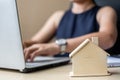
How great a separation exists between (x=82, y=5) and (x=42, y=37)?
384 mm

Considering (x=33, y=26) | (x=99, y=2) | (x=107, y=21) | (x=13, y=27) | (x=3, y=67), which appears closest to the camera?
(x=13, y=27)

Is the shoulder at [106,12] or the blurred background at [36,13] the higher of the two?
the shoulder at [106,12]

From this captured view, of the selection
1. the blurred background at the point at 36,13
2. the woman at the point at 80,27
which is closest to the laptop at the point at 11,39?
the woman at the point at 80,27

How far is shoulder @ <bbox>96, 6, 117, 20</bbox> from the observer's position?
1.69m

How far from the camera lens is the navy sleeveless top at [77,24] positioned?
180 centimetres

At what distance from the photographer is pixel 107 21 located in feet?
5.38

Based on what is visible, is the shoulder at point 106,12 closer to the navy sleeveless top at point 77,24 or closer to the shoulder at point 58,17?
the navy sleeveless top at point 77,24

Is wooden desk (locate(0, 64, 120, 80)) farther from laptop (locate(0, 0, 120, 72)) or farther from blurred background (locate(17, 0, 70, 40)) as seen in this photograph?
blurred background (locate(17, 0, 70, 40))

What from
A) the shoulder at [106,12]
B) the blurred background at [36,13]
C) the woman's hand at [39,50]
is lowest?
the blurred background at [36,13]

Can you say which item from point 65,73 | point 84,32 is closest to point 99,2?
point 84,32

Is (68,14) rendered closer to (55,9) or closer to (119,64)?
(55,9)

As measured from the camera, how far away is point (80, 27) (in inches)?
72.6

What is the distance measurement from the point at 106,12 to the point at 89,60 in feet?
2.68

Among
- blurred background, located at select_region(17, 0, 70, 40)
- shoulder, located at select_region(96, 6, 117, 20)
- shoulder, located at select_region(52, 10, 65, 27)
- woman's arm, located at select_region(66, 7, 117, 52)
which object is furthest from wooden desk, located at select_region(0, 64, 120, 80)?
blurred background, located at select_region(17, 0, 70, 40)
